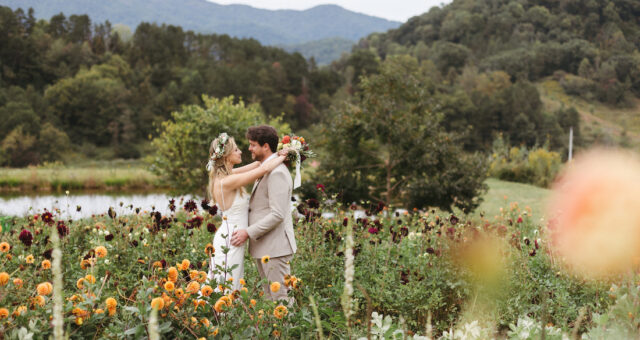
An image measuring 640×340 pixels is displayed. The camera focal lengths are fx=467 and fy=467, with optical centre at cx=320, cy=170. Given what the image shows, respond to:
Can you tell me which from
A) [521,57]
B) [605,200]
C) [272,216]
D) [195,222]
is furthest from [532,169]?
[521,57]

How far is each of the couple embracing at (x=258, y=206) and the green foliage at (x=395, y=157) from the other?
6889 mm

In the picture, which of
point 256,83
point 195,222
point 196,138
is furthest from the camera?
point 256,83

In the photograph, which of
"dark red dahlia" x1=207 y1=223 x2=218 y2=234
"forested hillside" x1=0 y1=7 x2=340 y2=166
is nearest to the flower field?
"dark red dahlia" x1=207 y1=223 x2=218 y2=234

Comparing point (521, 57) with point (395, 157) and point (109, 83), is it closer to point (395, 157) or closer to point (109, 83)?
point (109, 83)

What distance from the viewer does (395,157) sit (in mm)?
10891

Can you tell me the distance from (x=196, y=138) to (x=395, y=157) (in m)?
4.93

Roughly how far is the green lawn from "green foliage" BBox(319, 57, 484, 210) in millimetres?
4055

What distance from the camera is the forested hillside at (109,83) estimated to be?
43.2 m

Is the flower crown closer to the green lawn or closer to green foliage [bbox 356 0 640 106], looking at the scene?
the green lawn

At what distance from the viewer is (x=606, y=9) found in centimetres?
9062

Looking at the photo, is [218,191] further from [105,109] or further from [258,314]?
[105,109]

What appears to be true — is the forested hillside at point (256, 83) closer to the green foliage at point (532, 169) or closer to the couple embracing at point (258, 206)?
the green foliage at point (532, 169)

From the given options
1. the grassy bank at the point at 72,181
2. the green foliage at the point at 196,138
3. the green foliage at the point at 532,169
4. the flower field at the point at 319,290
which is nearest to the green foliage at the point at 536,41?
the green foliage at the point at 532,169

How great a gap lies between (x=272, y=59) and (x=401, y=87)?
58.2 meters
